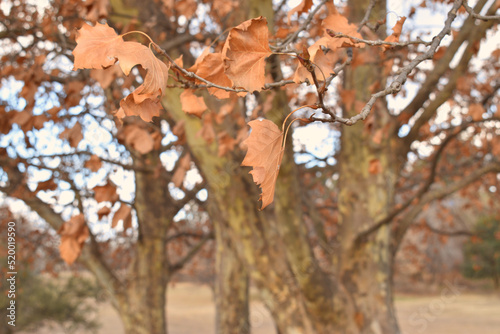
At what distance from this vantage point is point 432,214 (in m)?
21.2

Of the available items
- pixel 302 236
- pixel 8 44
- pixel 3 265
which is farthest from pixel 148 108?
pixel 3 265

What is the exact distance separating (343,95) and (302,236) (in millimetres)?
1089

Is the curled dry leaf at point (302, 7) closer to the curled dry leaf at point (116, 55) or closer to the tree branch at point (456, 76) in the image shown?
the curled dry leaf at point (116, 55)

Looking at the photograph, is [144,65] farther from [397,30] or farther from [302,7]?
[302,7]

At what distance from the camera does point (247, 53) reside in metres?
0.96

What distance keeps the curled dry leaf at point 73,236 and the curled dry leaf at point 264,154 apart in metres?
1.71

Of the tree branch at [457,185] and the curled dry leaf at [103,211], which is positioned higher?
the tree branch at [457,185]

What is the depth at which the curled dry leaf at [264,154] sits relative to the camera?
2.91 feet

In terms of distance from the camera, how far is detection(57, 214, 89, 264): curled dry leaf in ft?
7.55

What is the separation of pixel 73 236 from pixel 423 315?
46.8 feet

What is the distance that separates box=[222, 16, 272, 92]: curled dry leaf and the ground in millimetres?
10051

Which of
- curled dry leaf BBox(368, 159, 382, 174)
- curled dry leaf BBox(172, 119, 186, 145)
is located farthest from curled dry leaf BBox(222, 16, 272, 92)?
curled dry leaf BBox(368, 159, 382, 174)

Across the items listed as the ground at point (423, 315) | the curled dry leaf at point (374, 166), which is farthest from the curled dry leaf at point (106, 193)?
the ground at point (423, 315)

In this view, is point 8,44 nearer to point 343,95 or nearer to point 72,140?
point 72,140
